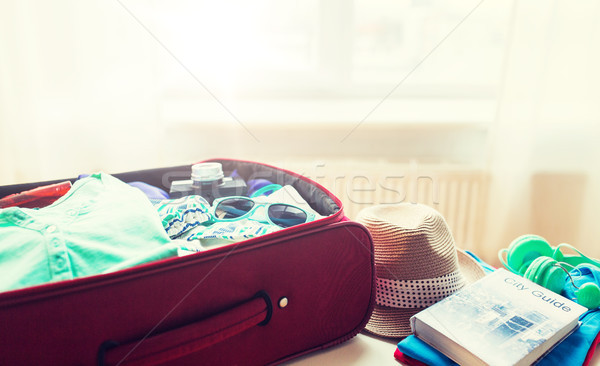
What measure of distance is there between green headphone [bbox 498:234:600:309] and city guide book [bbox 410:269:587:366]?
0.11 feet

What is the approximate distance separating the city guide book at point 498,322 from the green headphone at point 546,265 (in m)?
0.03

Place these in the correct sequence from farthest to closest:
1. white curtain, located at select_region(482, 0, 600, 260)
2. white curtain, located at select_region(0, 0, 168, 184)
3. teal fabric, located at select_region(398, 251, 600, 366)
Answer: white curtain, located at select_region(482, 0, 600, 260) < white curtain, located at select_region(0, 0, 168, 184) < teal fabric, located at select_region(398, 251, 600, 366)

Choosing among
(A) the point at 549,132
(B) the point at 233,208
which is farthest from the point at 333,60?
(B) the point at 233,208

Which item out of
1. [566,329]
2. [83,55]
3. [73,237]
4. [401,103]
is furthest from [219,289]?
[401,103]

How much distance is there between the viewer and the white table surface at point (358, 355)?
1.60 ft

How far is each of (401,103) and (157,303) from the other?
1147mm

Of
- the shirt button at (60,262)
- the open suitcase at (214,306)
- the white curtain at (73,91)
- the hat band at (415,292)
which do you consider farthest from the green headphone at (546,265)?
the white curtain at (73,91)

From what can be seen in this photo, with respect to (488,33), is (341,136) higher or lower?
lower

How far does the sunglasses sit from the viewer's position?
57cm

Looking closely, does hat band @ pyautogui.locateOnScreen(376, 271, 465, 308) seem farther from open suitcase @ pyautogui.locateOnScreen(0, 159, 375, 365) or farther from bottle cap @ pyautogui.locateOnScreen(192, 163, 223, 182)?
bottle cap @ pyautogui.locateOnScreen(192, 163, 223, 182)

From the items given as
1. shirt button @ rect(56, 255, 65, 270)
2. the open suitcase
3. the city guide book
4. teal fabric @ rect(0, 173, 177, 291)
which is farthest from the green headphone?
shirt button @ rect(56, 255, 65, 270)

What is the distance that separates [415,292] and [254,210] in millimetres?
274

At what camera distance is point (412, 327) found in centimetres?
50

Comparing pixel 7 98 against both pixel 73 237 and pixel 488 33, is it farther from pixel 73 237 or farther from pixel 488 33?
pixel 488 33
